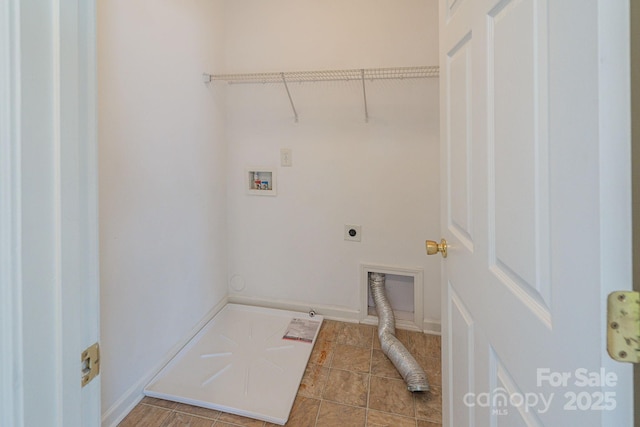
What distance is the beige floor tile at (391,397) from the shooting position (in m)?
1.46

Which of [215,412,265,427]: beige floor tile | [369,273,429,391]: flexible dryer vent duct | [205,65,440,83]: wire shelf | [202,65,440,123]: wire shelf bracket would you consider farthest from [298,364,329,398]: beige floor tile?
[205,65,440,83]: wire shelf

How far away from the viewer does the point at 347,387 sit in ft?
5.25

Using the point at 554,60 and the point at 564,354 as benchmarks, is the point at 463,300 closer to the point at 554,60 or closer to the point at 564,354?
→ the point at 564,354

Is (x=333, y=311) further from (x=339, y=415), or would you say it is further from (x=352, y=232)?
(x=339, y=415)

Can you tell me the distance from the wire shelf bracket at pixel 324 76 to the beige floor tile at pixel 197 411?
190cm

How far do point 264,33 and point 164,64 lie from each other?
2.94ft

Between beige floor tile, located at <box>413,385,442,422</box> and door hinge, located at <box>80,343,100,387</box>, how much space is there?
4.77 feet

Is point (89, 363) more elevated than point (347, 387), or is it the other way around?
point (89, 363)

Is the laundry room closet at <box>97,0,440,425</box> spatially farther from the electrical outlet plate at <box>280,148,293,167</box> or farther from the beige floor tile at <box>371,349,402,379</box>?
the beige floor tile at <box>371,349,402,379</box>

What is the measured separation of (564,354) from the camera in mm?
411

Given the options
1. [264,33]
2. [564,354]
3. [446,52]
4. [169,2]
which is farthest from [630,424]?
[264,33]

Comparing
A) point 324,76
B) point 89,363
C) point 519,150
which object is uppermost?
point 324,76

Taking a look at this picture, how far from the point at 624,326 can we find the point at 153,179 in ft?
6.02

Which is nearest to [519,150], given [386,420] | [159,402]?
[386,420]
